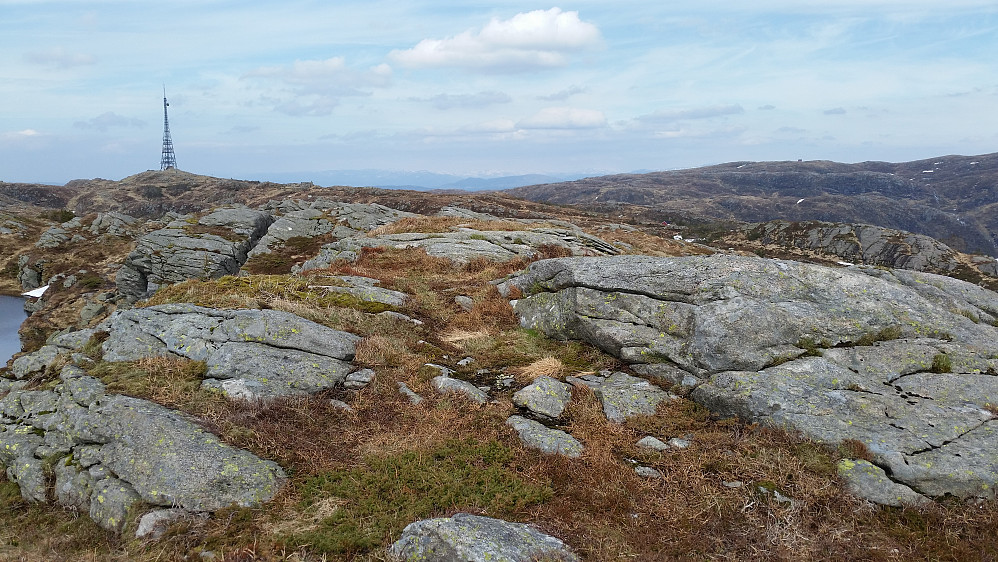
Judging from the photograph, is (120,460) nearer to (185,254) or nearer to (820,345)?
(820,345)

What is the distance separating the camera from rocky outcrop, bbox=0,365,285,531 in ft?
24.5

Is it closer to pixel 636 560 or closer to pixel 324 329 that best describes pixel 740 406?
pixel 636 560

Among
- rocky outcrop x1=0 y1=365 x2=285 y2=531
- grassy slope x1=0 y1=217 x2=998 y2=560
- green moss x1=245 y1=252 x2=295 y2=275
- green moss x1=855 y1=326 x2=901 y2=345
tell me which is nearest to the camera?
grassy slope x1=0 y1=217 x2=998 y2=560

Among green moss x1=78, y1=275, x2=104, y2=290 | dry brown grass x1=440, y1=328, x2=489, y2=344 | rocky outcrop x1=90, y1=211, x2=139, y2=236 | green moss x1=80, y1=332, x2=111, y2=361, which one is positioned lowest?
green moss x1=78, y1=275, x2=104, y2=290

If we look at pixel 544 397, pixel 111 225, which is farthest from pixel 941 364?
pixel 111 225

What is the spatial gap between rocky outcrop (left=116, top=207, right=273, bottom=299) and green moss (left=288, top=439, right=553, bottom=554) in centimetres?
3979

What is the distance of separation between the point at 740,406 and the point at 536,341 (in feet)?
20.0

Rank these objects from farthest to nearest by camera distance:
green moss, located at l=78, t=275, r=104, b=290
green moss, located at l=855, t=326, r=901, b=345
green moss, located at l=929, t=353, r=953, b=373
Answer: green moss, located at l=78, t=275, r=104, b=290, green moss, located at l=855, t=326, r=901, b=345, green moss, located at l=929, t=353, r=953, b=373

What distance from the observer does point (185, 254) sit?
42906mm

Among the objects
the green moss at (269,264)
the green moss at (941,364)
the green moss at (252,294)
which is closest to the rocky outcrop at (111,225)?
the green moss at (269,264)

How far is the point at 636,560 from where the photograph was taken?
657 cm

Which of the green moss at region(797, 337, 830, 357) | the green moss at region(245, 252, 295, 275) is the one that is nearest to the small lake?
the green moss at region(245, 252, 295, 275)

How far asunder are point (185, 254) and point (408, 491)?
45.4 metres

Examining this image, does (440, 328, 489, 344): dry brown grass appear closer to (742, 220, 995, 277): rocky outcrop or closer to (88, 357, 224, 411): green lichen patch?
(88, 357, 224, 411): green lichen patch
